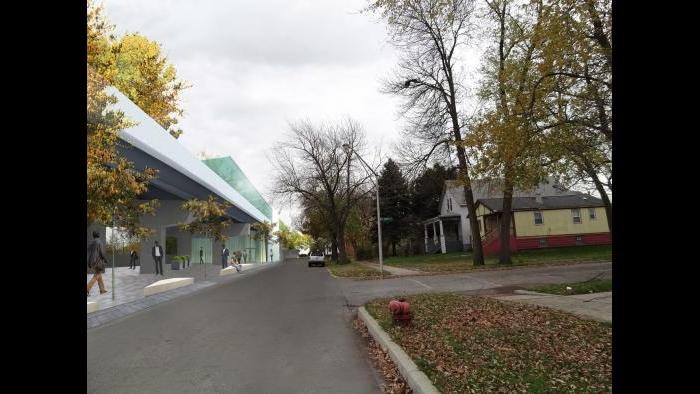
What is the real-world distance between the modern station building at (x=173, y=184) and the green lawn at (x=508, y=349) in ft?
33.6

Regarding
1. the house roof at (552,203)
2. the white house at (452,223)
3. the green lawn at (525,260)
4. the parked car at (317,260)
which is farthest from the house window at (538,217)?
the parked car at (317,260)

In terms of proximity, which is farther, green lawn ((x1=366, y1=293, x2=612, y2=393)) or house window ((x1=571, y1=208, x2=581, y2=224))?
house window ((x1=571, y1=208, x2=581, y2=224))

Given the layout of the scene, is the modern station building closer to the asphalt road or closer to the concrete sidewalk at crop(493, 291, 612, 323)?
the asphalt road

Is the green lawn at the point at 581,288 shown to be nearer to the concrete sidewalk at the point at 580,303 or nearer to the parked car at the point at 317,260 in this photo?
the concrete sidewalk at the point at 580,303

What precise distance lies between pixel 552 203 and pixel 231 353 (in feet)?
137

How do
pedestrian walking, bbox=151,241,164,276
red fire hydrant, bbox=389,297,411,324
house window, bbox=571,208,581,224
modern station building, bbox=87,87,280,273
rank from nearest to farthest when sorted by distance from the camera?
red fire hydrant, bbox=389,297,411,324 → modern station building, bbox=87,87,280,273 → pedestrian walking, bbox=151,241,164,276 → house window, bbox=571,208,581,224

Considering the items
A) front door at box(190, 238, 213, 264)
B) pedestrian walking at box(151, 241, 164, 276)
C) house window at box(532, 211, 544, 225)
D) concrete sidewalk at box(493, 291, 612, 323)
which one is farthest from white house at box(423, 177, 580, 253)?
concrete sidewalk at box(493, 291, 612, 323)

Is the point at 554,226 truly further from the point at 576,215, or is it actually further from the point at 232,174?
the point at 232,174

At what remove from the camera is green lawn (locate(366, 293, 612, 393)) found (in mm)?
4930

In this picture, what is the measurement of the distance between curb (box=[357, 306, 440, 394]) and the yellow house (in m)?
36.0

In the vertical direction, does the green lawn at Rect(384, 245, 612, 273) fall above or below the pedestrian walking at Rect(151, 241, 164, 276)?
below

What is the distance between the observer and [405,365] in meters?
5.54
